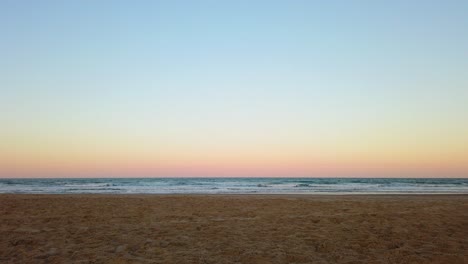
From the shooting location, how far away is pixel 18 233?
8688 millimetres

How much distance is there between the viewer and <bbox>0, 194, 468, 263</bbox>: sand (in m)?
6.95

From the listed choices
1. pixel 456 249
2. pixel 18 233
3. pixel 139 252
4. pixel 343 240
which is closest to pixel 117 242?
pixel 139 252

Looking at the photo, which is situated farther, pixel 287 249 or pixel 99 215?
pixel 99 215

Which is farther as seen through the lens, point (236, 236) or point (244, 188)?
point (244, 188)

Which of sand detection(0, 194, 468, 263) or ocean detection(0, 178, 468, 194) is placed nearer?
sand detection(0, 194, 468, 263)

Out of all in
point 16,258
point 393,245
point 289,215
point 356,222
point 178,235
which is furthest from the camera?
point 289,215

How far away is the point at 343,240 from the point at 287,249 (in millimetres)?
1345

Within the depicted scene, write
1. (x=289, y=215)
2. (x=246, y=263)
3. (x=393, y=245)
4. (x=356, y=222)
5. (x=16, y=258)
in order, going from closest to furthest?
(x=246, y=263) → (x=16, y=258) → (x=393, y=245) → (x=356, y=222) → (x=289, y=215)

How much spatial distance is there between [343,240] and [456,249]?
79.2 inches

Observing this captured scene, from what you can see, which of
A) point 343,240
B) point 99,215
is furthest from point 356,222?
point 99,215

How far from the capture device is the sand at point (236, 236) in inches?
274

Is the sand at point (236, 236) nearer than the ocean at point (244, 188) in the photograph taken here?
Yes

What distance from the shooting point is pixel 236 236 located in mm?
8297

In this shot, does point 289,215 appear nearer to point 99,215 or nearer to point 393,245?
point 393,245
